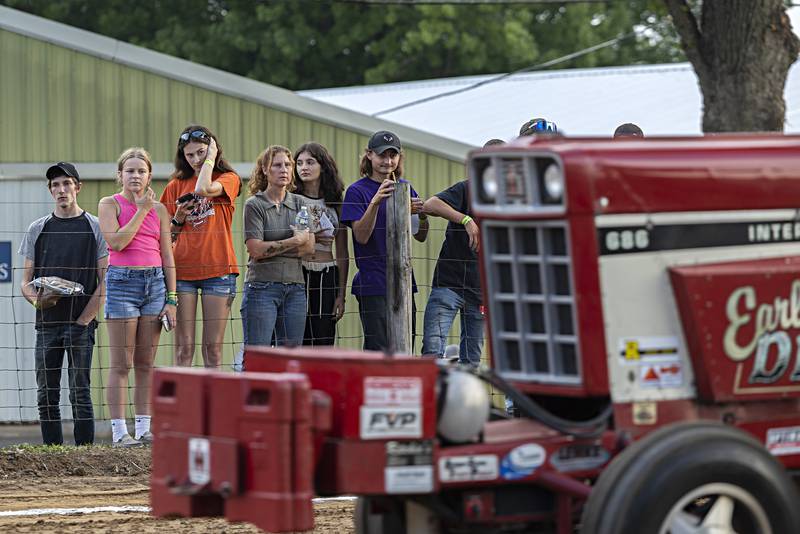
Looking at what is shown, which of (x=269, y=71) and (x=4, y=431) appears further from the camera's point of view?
(x=269, y=71)

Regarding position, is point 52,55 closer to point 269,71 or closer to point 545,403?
point 545,403

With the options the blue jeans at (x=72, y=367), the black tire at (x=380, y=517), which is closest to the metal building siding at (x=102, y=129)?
the blue jeans at (x=72, y=367)

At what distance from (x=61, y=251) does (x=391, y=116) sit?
10693 millimetres

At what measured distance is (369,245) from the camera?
10.2 meters

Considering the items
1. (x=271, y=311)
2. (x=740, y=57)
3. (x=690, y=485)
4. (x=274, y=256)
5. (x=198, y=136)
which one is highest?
(x=740, y=57)

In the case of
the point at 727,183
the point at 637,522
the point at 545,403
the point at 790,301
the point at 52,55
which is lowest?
the point at 637,522

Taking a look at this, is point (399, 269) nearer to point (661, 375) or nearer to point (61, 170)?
point (61, 170)

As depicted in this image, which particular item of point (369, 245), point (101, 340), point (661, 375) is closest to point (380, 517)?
point (661, 375)

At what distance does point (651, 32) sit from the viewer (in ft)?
135

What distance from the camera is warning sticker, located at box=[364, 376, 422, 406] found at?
17.2ft

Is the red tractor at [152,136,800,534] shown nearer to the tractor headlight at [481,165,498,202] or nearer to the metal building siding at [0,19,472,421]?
the tractor headlight at [481,165,498,202]

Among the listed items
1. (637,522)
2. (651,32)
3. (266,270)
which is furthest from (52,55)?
(651,32)

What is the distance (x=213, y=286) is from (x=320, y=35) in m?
25.5

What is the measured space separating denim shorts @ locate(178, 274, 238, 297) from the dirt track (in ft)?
4.00
